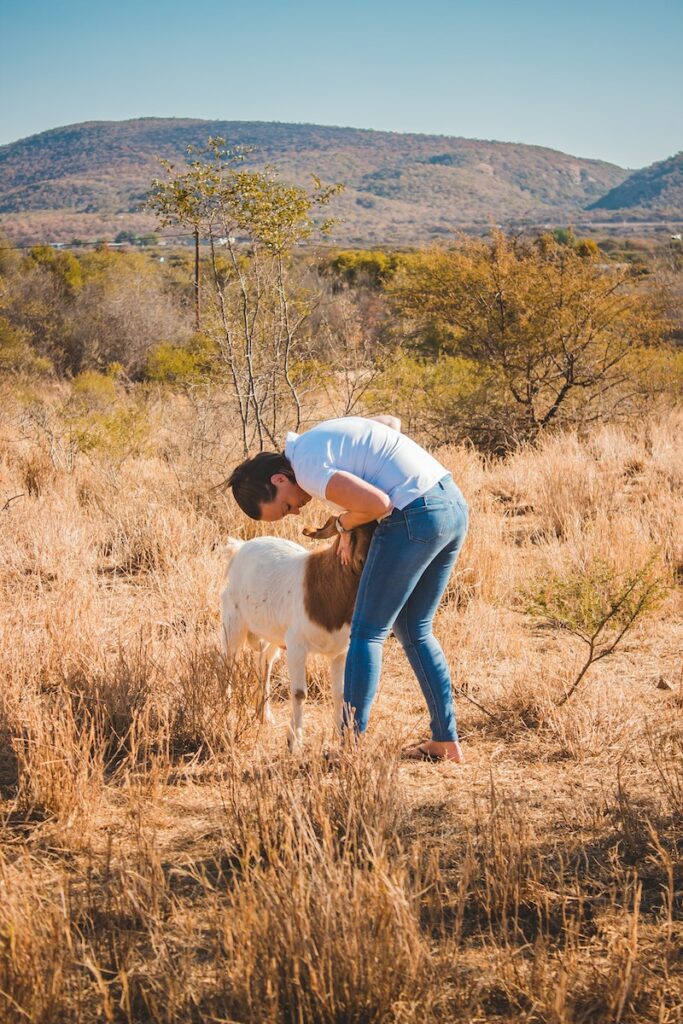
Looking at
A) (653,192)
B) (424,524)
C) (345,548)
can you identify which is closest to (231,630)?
(345,548)

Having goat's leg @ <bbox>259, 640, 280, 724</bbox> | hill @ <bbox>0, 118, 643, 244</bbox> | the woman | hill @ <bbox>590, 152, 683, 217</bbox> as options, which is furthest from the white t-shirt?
hill @ <bbox>590, 152, 683, 217</bbox>

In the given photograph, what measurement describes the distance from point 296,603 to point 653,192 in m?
144

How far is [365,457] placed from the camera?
358 centimetres

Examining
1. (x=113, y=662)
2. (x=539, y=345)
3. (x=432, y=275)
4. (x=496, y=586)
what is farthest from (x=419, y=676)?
(x=432, y=275)

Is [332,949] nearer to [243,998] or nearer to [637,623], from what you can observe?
[243,998]

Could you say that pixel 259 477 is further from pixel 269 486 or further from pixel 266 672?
pixel 266 672

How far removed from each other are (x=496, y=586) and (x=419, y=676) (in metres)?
2.56

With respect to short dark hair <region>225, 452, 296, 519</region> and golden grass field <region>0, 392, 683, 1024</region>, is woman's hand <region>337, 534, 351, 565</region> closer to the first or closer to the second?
short dark hair <region>225, 452, 296, 519</region>

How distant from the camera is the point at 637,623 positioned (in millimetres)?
5590

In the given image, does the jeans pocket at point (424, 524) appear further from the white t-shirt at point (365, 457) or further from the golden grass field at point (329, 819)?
the golden grass field at point (329, 819)

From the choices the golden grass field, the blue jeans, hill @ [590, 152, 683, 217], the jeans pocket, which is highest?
hill @ [590, 152, 683, 217]

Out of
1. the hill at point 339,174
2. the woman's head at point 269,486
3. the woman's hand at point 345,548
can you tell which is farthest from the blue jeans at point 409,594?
the hill at point 339,174

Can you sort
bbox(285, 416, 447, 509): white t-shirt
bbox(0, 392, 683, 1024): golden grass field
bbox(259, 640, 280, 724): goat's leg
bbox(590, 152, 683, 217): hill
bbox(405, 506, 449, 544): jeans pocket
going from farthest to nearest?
bbox(590, 152, 683, 217): hill
bbox(259, 640, 280, 724): goat's leg
bbox(405, 506, 449, 544): jeans pocket
bbox(285, 416, 447, 509): white t-shirt
bbox(0, 392, 683, 1024): golden grass field

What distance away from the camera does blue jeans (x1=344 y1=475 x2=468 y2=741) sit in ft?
11.9
